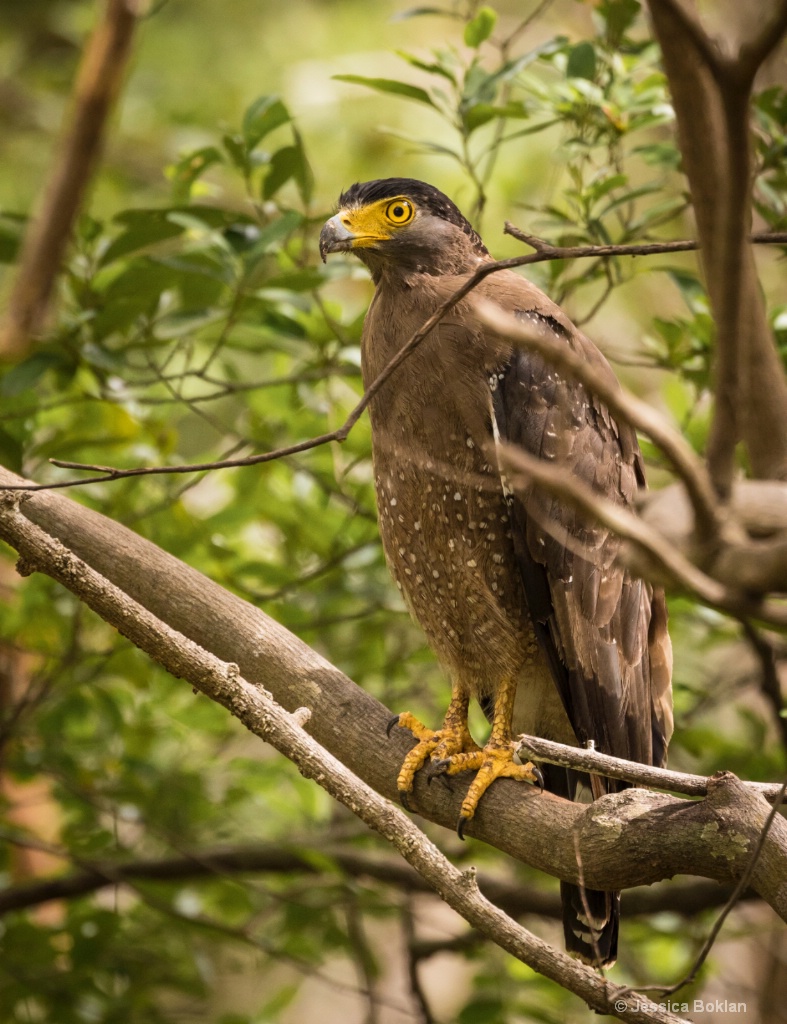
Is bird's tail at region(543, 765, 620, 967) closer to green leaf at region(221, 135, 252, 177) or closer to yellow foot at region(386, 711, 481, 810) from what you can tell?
yellow foot at region(386, 711, 481, 810)

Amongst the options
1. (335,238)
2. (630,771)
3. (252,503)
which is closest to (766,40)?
(630,771)

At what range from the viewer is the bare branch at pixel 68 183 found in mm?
1608

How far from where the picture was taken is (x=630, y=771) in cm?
249

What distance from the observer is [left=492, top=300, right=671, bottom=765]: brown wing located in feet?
11.3

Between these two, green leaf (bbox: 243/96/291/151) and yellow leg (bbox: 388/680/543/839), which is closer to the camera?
yellow leg (bbox: 388/680/543/839)

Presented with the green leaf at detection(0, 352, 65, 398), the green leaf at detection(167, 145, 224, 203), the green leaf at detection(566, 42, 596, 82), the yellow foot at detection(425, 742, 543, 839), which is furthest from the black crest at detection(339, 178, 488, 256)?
the yellow foot at detection(425, 742, 543, 839)

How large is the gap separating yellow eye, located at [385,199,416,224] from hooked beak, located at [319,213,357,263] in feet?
0.59

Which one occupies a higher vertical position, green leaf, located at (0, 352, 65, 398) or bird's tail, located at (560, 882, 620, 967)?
green leaf, located at (0, 352, 65, 398)

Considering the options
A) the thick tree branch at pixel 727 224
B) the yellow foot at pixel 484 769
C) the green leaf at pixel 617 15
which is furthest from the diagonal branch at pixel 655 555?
the green leaf at pixel 617 15

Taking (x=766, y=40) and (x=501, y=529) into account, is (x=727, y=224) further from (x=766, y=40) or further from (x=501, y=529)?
(x=501, y=529)

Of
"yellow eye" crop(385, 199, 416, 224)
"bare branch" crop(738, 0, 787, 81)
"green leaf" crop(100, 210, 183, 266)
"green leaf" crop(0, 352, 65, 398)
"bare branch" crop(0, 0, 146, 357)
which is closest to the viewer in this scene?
"bare branch" crop(738, 0, 787, 81)

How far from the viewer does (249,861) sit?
15.1 ft

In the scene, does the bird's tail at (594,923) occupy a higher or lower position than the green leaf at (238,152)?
lower

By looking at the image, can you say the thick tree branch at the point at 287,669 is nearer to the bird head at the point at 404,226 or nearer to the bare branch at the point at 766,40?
the bird head at the point at 404,226
